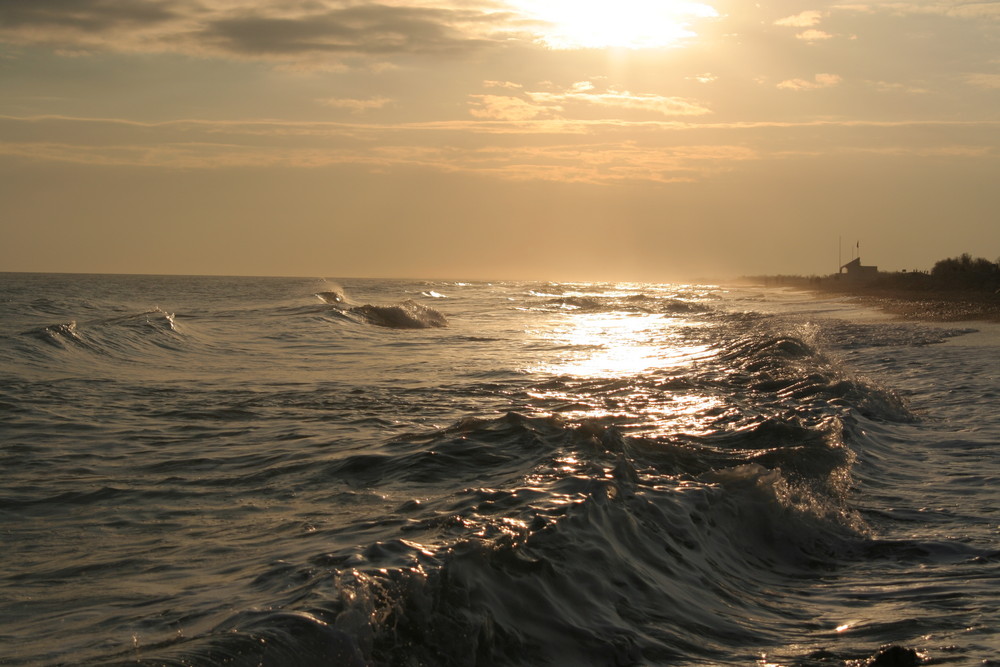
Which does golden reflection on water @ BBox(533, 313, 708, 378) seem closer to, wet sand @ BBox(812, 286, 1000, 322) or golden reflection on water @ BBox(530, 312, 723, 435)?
golden reflection on water @ BBox(530, 312, 723, 435)

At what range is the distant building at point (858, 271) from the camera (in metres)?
77.8

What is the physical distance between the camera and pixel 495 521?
225 inches

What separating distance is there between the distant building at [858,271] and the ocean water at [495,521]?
225 feet

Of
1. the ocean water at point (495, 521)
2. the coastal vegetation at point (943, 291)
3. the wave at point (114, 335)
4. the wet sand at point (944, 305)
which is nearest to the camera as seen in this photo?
the ocean water at point (495, 521)

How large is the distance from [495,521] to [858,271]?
7994 centimetres

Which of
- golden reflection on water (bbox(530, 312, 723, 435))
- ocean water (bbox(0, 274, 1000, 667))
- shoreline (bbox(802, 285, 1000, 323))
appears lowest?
ocean water (bbox(0, 274, 1000, 667))

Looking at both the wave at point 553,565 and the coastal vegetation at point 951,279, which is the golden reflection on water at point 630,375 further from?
the coastal vegetation at point 951,279

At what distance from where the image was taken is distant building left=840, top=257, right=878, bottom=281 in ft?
255

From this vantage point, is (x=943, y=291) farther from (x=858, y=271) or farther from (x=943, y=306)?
(x=858, y=271)

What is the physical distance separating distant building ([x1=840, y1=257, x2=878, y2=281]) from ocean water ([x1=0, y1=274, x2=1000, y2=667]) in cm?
6850

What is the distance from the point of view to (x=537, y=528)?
18.3ft

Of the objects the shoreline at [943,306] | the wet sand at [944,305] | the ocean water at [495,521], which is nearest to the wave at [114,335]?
the ocean water at [495,521]

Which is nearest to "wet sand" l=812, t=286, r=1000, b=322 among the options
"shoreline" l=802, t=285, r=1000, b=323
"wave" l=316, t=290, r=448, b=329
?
"shoreline" l=802, t=285, r=1000, b=323

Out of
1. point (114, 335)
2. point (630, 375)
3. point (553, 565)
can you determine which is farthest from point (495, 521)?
point (114, 335)
